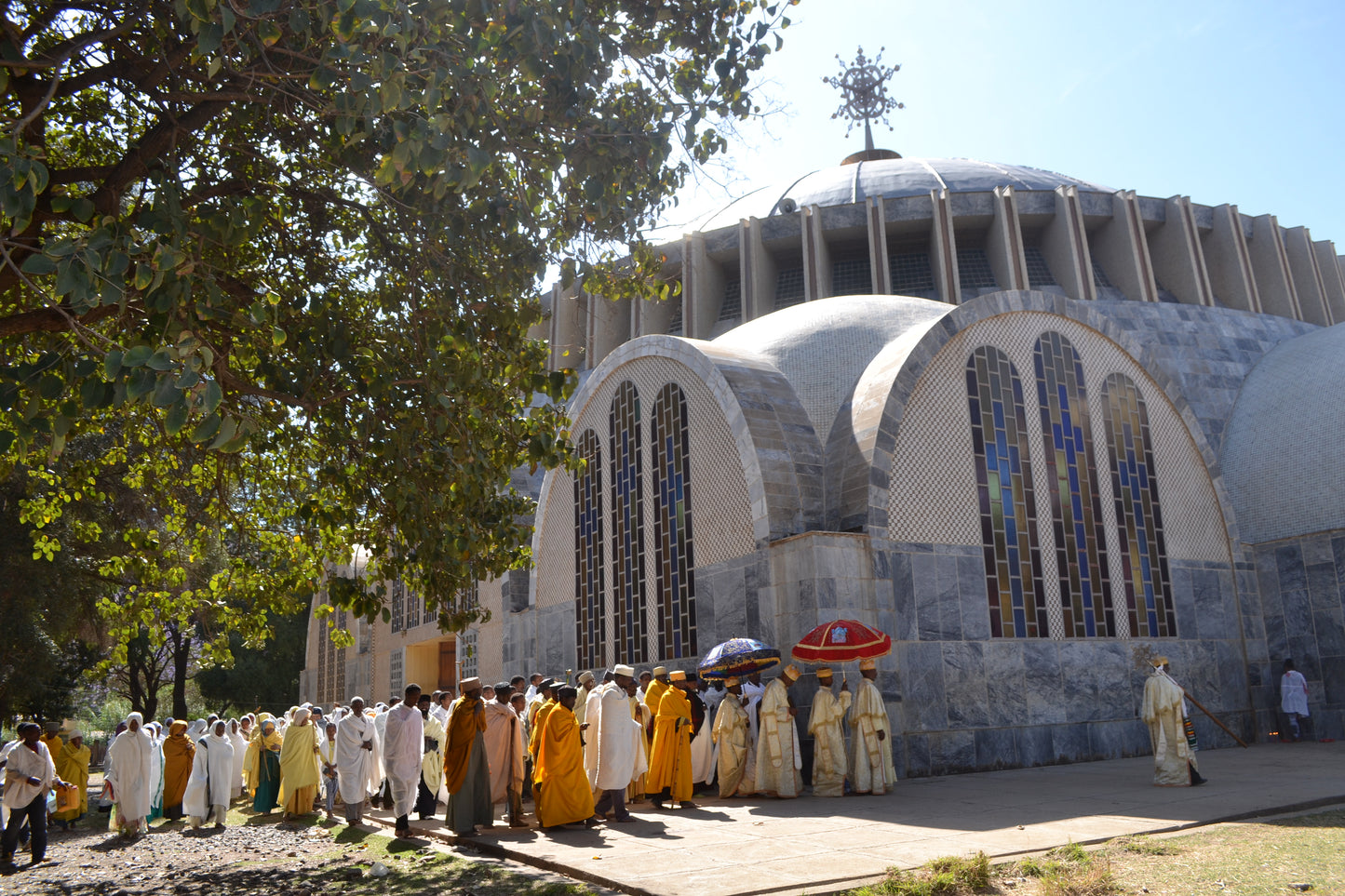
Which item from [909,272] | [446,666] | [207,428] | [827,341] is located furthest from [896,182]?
[207,428]

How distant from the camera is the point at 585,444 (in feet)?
56.7

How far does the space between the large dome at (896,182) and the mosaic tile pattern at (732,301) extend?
4.67ft

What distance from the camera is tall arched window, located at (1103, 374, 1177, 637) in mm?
14430

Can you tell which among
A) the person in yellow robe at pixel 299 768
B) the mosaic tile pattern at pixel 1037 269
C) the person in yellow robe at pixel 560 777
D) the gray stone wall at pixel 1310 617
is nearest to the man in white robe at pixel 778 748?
the person in yellow robe at pixel 560 777

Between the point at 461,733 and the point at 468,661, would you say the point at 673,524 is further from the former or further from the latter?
the point at 468,661

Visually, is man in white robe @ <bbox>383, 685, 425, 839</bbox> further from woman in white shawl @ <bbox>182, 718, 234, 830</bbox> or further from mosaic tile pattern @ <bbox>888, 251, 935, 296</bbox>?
mosaic tile pattern @ <bbox>888, 251, 935, 296</bbox>

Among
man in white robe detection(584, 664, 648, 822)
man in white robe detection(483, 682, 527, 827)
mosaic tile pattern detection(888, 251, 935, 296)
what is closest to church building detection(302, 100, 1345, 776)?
man in white robe detection(483, 682, 527, 827)

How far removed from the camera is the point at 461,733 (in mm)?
9453

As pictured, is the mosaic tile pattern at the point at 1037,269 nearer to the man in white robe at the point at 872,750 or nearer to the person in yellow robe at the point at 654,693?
the man in white robe at the point at 872,750

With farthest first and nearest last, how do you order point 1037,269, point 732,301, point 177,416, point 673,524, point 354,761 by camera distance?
1. point 732,301
2. point 1037,269
3. point 673,524
4. point 354,761
5. point 177,416

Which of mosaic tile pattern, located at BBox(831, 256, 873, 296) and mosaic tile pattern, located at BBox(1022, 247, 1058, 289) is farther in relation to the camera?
mosaic tile pattern, located at BBox(831, 256, 873, 296)

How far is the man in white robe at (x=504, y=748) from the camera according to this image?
10047 mm

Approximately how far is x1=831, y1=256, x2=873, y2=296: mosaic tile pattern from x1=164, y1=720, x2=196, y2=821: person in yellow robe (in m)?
15.4

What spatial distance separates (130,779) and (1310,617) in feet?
52.9
